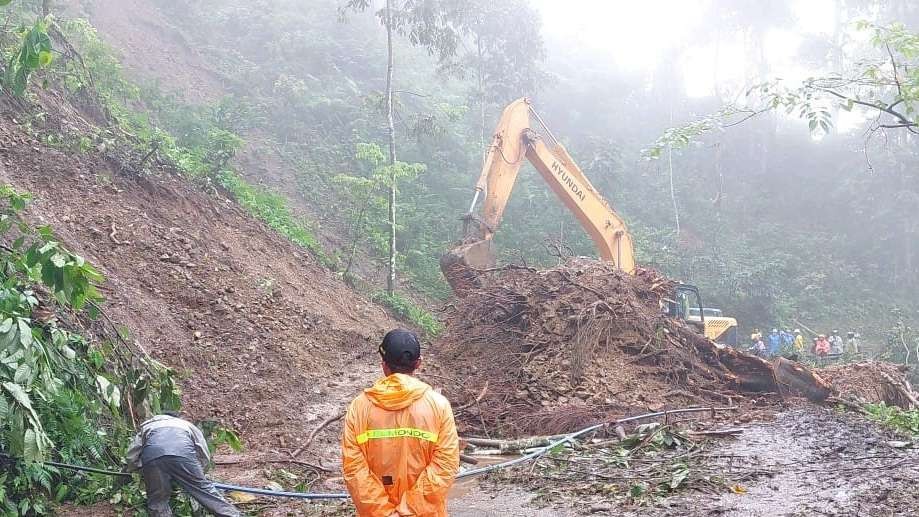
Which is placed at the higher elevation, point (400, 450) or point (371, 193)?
point (371, 193)

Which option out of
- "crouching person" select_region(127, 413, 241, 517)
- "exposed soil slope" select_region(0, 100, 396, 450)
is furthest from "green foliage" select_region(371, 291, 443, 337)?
"crouching person" select_region(127, 413, 241, 517)

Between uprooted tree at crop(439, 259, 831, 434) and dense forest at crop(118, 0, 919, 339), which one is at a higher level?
dense forest at crop(118, 0, 919, 339)

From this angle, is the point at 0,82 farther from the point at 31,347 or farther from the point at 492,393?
the point at 492,393

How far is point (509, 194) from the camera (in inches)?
519

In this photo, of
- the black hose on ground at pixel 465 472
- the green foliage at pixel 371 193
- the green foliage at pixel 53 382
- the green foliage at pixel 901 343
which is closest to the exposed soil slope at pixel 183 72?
the green foliage at pixel 371 193

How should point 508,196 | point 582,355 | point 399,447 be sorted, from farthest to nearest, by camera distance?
point 508,196 < point 582,355 < point 399,447

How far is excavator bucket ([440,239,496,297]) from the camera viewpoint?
11.9m

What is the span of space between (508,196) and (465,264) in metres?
1.77

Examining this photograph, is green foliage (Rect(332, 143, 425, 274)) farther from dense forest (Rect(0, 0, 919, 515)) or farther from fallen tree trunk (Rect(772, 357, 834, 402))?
fallen tree trunk (Rect(772, 357, 834, 402))

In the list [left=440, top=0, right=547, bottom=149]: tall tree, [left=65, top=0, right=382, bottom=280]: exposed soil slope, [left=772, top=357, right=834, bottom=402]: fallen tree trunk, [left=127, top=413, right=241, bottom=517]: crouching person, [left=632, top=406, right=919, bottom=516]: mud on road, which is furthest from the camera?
[left=440, top=0, right=547, bottom=149]: tall tree

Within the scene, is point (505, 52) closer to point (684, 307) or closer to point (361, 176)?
point (361, 176)

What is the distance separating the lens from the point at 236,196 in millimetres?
14484

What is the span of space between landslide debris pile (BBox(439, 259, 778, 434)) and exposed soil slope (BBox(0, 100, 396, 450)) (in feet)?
5.78

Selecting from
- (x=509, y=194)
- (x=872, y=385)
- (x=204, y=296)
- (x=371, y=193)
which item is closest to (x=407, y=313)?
(x=509, y=194)
